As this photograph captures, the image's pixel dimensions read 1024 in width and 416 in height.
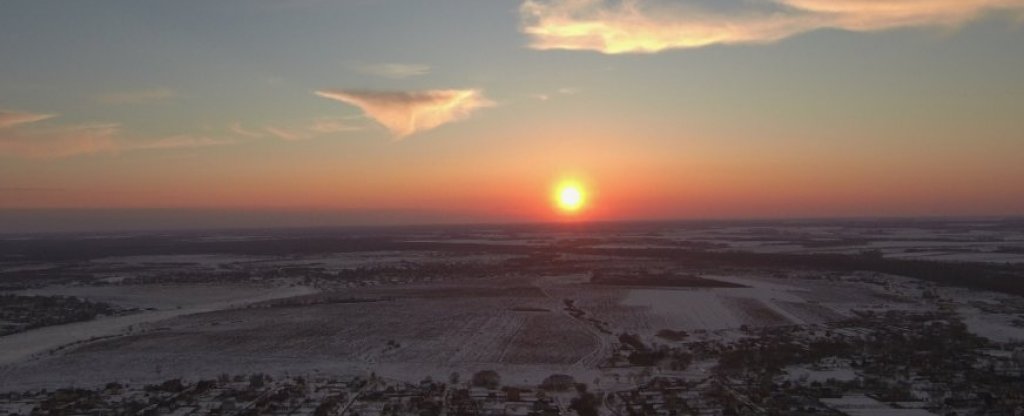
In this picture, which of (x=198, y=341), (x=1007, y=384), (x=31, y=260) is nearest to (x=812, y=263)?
(x=1007, y=384)

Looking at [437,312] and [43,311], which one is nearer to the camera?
[437,312]

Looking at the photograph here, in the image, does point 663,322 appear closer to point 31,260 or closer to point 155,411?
point 155,411

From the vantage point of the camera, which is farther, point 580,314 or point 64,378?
point 580,314

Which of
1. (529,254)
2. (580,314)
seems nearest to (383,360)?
(580,314)

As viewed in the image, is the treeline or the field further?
the treeline

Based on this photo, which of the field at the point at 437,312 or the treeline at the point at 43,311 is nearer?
the field at the point at 437,312

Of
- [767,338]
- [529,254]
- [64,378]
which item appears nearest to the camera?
[64,378]

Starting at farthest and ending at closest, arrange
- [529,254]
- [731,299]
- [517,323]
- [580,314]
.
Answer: [529,254] → [731,299] → [580,314] → [517,323]

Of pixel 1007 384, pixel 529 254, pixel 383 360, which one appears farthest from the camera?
pixel 529 254

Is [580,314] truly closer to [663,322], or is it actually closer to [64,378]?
[663,322]
